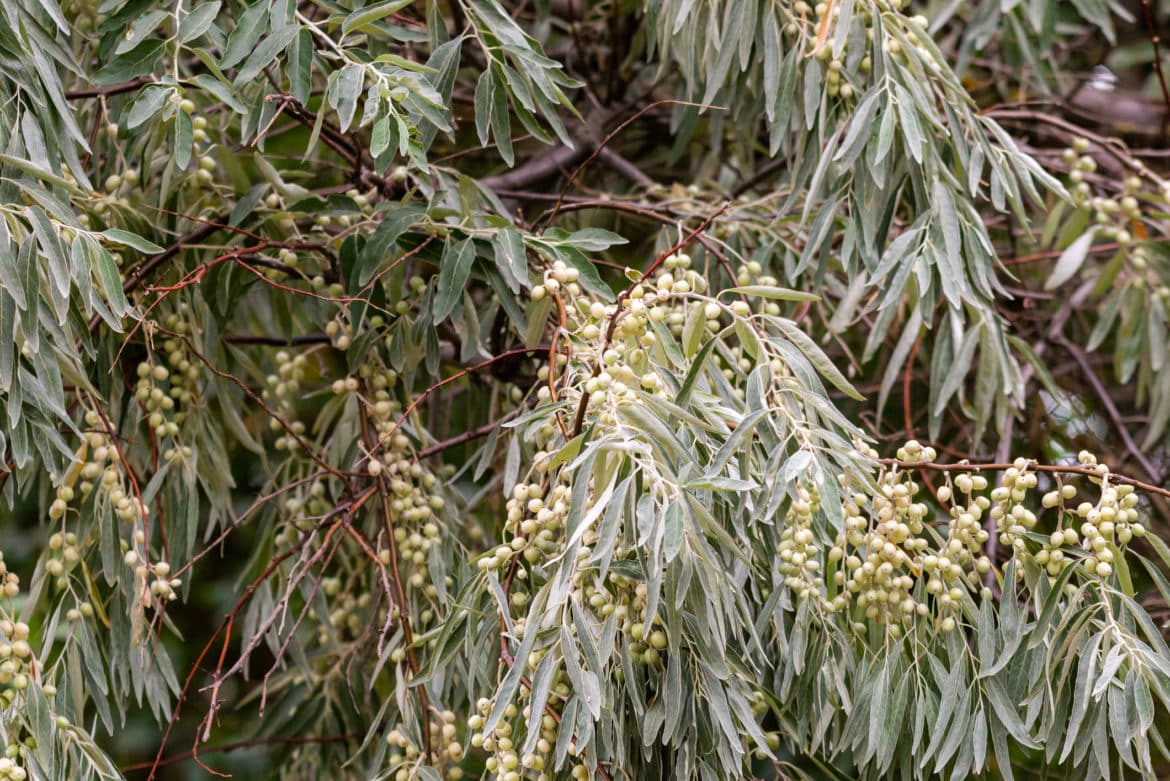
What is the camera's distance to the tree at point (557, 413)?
1.16 meters

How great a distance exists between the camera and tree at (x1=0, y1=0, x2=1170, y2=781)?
116 centimetres

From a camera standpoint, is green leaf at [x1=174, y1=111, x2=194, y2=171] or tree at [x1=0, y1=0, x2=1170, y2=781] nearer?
tree at [x1=0, y1=0, x2=1170, y2=781]

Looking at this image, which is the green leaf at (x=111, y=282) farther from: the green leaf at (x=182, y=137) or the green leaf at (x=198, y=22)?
the green leaf at (x=198, y=22)

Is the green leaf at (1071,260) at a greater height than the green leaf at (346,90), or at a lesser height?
lesser

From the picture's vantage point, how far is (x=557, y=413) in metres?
1.23

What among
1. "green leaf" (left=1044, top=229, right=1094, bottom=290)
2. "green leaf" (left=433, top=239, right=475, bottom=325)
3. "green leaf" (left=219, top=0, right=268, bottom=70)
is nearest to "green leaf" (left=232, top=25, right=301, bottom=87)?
"green leaf" (left=219, top=0, right=268, bottom=70)

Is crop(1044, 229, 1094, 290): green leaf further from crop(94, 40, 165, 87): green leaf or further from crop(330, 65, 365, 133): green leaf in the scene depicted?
crop(94, 40, 165, 87): green leaf

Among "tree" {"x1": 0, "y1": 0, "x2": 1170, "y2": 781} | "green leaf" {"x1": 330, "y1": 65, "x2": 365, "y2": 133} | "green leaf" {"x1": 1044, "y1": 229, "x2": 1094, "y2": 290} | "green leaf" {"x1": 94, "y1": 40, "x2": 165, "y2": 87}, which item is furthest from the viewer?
"green leaf" {"x1": 1044, "y1": 229, "x2": 1094, "y2": 290}

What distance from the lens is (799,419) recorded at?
120cm

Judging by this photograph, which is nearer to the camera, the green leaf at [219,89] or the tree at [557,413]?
the tree at [557,413]

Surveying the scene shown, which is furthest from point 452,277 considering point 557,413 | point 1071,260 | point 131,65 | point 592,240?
point 1071,260

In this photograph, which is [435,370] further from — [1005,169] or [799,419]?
[1005,169]

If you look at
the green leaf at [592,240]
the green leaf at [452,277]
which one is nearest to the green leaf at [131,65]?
the green leaf at [452,277]

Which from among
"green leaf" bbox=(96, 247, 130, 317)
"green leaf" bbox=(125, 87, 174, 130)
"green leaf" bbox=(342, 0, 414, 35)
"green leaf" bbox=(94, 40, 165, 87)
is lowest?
"green leaf" bbox=(96, 247, 130, 317)
